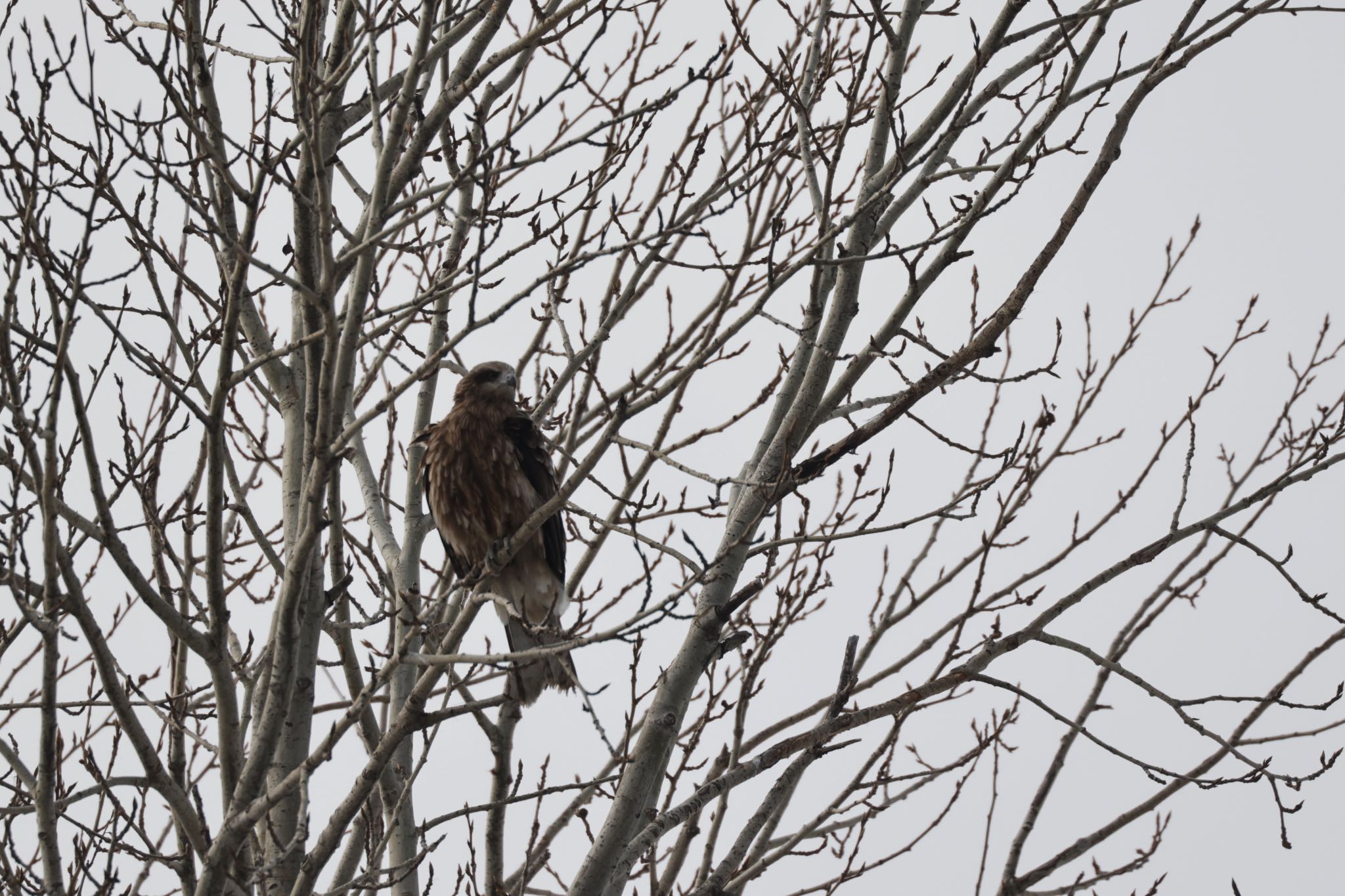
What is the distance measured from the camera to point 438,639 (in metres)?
4.45

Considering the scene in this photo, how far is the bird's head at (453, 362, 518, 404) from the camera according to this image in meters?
5.45

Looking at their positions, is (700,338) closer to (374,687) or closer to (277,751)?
(374,687)

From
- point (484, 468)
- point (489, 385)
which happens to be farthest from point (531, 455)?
point (489, 385)

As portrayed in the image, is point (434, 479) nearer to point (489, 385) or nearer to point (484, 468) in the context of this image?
point (484, 468)

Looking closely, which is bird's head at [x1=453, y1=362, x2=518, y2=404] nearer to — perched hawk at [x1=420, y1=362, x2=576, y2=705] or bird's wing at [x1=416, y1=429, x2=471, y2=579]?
perched hawk at [x1=420, y1=362, x2=576, y2=705]

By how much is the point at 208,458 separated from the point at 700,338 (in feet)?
4.28

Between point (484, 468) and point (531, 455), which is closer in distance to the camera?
point (484, 468)

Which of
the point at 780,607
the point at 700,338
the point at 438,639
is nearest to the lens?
the point at 700,338

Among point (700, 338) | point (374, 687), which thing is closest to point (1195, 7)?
point (700, 338)

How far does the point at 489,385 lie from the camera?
548cm

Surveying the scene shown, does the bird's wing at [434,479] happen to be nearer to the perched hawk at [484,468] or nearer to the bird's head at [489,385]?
the perched hawk at [484,468]

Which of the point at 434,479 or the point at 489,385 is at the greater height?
the point at 489,385

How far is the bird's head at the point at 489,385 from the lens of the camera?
545 cm

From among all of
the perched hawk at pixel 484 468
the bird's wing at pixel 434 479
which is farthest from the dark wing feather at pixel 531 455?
the bird's wing at pixel 434 479
